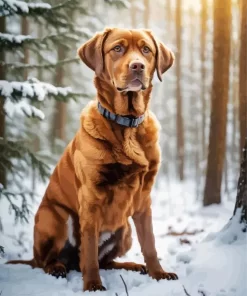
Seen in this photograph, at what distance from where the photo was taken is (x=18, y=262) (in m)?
4.01

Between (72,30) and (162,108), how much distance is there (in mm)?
18451

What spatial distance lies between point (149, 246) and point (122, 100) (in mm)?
1354

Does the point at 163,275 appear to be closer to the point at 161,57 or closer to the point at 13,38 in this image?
the point at 161,57

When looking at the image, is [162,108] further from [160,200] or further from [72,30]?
[72,30]

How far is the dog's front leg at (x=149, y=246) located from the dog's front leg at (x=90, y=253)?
484mm

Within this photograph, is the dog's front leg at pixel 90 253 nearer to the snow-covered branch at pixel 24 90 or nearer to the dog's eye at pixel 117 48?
the dog's eye at pixel 117 48

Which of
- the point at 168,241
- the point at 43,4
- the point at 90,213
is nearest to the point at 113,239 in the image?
the point at 90,213

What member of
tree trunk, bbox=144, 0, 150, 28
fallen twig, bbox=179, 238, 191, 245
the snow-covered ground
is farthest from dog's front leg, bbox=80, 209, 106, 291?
tree trunk, bbox=144, 0, 150, 28

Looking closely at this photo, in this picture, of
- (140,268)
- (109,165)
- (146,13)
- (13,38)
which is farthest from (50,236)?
(146,13)

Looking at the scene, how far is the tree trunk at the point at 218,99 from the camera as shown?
7.45m

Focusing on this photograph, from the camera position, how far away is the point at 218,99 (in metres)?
7.60

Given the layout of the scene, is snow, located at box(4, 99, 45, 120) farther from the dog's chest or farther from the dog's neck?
the dog's chest

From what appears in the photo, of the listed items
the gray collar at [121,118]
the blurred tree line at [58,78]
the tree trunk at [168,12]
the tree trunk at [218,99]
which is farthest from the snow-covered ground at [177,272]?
the tree trunk at [168,12]

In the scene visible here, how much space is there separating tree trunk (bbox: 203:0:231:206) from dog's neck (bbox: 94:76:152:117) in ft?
14.3
